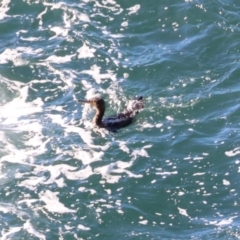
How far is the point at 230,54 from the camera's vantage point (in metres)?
18.2

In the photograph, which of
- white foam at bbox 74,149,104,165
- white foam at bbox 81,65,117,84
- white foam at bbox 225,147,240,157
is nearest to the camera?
white foam at bbox 225,147,240,157

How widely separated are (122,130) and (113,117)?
47 centimetres

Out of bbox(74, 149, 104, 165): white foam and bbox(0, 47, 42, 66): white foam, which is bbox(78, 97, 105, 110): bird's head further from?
bbox(0, 47, 42, 66): white foam

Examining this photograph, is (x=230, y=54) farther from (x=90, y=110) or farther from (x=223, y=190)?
(x=223, y=190)

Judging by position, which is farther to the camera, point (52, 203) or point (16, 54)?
point (16, 54)

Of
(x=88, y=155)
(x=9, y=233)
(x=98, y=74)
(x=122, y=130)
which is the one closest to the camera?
(x=9, y=233)

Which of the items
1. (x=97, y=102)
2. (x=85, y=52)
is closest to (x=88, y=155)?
(x=97, y=102)

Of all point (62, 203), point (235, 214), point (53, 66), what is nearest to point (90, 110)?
point (53, 66)

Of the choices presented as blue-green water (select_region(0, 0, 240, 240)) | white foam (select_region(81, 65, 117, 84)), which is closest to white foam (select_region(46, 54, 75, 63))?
blue-green water (select_region(0, 0, 240, 240))

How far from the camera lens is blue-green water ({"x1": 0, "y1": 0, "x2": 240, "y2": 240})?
13984 mm

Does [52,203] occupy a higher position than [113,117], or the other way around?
[113,117]

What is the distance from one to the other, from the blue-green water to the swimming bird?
0.57ft

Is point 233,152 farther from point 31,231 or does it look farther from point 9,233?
point 9,233

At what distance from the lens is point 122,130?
16422 mm
